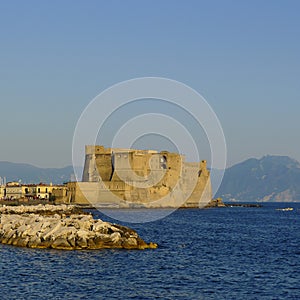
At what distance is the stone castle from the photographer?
89.1 m

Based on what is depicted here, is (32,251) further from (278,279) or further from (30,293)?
(278,279)

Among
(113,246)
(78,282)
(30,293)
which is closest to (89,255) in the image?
(113,246)

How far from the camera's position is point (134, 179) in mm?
91312

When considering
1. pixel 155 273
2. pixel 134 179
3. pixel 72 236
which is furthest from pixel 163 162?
pixel 155 273

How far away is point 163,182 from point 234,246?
5904 centimetres

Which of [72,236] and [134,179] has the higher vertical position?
[134,179]

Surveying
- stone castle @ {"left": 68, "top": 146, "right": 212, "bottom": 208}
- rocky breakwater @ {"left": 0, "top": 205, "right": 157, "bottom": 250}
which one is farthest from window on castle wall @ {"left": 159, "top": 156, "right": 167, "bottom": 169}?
rocky breakwater @ {"left": 0, "top": 205, "right": 157, "bottom": 250}

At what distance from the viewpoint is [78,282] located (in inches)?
862

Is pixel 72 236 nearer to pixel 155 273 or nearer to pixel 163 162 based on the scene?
pixel 155 273

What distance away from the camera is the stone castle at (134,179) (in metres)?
89.1

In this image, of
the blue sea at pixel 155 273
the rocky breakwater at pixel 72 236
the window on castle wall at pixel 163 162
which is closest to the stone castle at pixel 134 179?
the window on castle wall at pixel 163 162

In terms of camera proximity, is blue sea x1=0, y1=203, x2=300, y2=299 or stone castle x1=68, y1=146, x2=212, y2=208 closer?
blue sea x1=0, y1=203, x2=300, y2=299

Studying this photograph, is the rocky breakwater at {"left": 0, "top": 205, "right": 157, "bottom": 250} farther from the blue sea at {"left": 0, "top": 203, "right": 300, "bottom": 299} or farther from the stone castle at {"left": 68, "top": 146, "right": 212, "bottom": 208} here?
the stone castle at {"left": 68, "top": 146, "right": 212, "bottom": 208}

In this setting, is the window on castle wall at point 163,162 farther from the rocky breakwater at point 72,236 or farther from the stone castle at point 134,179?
the rocky breakwater at point 72,236
